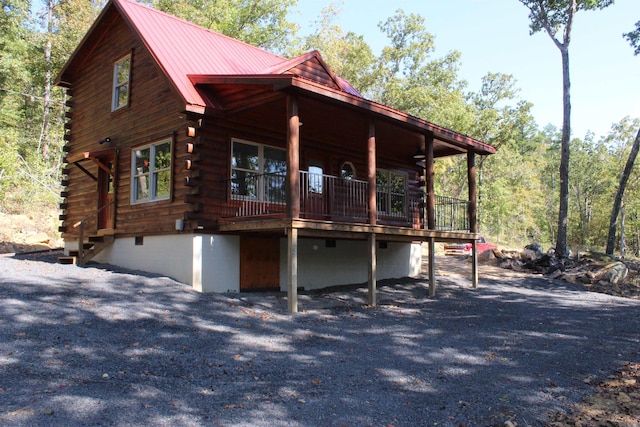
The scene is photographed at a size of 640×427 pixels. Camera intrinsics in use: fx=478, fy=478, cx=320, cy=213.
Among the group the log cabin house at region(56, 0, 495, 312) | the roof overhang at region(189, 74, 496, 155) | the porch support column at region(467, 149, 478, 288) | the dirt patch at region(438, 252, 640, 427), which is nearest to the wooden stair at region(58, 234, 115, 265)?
the log cabin house at region(56, 0, 495, 312)

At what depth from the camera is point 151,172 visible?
1211 centimetres

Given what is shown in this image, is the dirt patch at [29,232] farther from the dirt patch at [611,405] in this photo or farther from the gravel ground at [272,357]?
the dirt patch at [611,405]

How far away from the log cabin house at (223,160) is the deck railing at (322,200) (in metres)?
0.06

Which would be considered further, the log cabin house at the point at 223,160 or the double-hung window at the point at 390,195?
the double-hung window at the point at 390,195

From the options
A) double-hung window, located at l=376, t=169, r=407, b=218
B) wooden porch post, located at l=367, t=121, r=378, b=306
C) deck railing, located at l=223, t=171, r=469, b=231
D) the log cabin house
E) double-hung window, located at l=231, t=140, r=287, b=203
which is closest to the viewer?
the log cabin house

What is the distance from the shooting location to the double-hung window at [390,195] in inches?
642

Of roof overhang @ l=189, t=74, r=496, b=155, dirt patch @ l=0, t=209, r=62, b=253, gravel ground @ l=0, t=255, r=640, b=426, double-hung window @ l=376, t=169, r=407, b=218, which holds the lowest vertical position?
gravel ground @ l=0, t=255, r=640, b=426

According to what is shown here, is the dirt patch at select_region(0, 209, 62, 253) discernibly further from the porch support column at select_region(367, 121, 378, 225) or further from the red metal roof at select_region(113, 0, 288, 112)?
the porch support column at select_region(367, 121, 378, 225)

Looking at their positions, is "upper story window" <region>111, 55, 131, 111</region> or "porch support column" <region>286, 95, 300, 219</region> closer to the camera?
"porch support column" <region>286, 95, 300, 219</region>

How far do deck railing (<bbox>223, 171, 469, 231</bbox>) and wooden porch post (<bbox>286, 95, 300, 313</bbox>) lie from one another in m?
0.60

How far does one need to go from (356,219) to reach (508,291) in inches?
205

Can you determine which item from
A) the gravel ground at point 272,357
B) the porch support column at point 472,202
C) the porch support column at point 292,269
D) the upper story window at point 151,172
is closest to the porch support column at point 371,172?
the gravel ground at point 272,357

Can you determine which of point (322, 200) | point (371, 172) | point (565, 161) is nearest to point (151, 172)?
point (322, 200)

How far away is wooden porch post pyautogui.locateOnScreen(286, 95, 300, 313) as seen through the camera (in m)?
9.07
